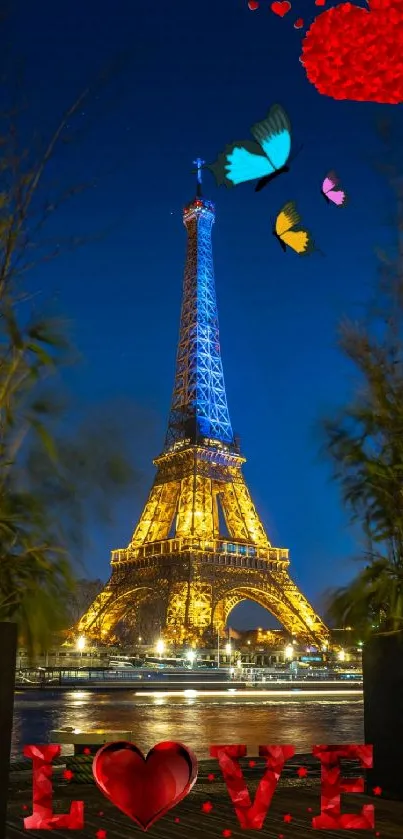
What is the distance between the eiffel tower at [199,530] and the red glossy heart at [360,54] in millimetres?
45181

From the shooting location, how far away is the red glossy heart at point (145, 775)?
4.76m

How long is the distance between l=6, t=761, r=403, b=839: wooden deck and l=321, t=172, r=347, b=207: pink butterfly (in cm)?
506

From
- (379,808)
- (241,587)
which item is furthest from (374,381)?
(241,587)

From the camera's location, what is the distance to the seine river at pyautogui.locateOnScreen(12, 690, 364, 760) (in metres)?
13.4

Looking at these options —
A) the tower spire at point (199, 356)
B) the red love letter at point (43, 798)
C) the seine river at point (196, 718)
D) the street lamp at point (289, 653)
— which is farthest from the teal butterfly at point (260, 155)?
the tower spire at point (199, 356)

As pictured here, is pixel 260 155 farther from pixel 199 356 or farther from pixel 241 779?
pixel 199 356

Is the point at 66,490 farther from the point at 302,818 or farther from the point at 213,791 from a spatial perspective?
the point at 213,791

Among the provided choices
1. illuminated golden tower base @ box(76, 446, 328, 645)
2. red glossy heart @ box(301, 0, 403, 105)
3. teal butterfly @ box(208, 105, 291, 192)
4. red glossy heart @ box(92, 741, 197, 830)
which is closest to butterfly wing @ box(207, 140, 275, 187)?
teal butterfly @ box(208, 105, 291, 192)

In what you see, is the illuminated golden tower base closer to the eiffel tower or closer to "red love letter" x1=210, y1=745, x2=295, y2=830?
the eiffel tower

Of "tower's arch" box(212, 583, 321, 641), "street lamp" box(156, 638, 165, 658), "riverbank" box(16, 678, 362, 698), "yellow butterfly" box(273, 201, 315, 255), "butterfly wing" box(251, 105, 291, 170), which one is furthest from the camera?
"tower's arch" box(212, 583, 321, 641)

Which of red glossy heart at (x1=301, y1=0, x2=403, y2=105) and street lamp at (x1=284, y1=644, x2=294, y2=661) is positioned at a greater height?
red glossy heart at (x1=301, y1=0, x2=403, y2=105)

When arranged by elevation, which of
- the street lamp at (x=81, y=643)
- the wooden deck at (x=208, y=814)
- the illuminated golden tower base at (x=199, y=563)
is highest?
the illuminated golden tower base at (x=199, y=563)

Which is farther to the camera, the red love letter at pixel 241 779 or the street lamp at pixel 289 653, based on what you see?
the street lamp at pixel 289 653

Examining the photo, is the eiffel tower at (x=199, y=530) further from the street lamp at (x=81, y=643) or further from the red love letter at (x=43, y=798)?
the red love letter at (x=43, y=798)
